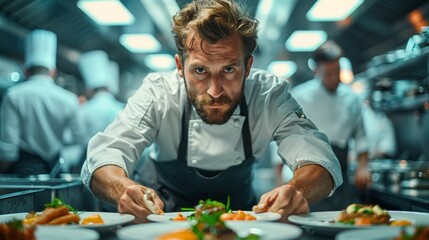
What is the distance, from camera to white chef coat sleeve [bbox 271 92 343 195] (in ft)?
5.89

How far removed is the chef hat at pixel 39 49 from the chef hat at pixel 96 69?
3.51 ft

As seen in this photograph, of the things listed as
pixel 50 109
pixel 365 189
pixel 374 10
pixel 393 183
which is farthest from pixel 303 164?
pixel 374 10

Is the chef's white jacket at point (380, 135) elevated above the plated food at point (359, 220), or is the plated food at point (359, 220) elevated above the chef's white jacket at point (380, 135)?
the chef's white jacket at point (380, 135)

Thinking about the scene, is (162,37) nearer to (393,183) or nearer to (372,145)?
(372,145)

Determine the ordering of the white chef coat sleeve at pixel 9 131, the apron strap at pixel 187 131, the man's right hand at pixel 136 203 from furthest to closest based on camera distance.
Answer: the white chef coat sleeve at pixel 9 131, the apron strap at pixel 187 131, the man's right hand at pixel 136 203

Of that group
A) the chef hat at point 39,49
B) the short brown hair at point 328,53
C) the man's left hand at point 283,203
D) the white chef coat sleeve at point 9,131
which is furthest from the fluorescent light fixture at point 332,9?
the man's left hand at point 283,203

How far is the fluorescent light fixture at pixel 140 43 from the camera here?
5.58 m

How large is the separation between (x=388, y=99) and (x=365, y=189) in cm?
93

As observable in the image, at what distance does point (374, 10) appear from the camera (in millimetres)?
4613

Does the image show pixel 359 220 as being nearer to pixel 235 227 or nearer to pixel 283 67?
pixel 235 227

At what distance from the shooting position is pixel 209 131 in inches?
82.2

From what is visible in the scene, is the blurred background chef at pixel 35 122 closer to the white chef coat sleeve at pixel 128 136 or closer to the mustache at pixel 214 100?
the white chef coat sleeve at pixel 128 136

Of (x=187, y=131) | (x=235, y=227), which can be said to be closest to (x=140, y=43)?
(x=187, y=131)

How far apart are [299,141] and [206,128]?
406 mm
